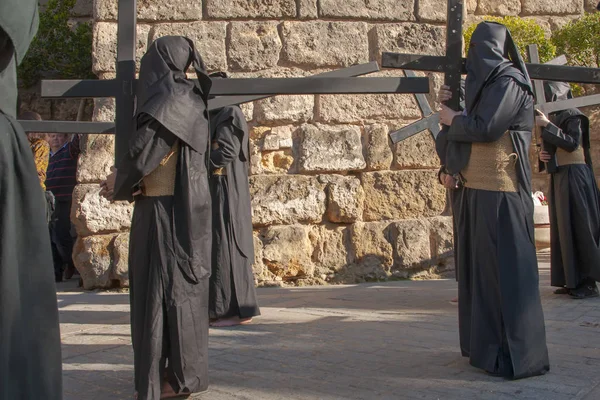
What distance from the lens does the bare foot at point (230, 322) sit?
5.23 m

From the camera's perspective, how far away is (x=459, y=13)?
3.54 metres

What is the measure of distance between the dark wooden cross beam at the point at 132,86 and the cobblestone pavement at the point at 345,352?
1424 mm

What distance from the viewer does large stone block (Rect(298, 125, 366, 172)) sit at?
7.20m

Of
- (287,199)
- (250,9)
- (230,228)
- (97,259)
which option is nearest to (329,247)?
(287,199)

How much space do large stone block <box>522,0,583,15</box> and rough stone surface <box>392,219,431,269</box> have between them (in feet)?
15.0

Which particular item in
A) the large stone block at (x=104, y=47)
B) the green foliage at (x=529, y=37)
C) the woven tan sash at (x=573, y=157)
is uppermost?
the green foliage at (x=529, y=37)

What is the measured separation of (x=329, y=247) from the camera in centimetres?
721

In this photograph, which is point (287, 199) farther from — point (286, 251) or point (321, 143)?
point (321, 143)

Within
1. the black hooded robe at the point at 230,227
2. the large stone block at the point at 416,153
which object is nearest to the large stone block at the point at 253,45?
the large stone block at the point at 416,153

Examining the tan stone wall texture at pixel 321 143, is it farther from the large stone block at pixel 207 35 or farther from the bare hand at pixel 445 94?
the bare hand at pixel 445 94

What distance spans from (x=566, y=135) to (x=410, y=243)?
199 cm

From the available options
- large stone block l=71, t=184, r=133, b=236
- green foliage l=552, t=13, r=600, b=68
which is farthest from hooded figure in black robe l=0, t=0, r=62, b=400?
green foliage l=552, t=13, r=600, b=68

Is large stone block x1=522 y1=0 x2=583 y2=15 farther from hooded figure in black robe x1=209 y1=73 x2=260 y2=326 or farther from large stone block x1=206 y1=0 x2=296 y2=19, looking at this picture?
hooded figure in black robe x1=209 y1=73 x2=260 y2=326

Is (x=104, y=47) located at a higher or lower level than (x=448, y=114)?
higher
